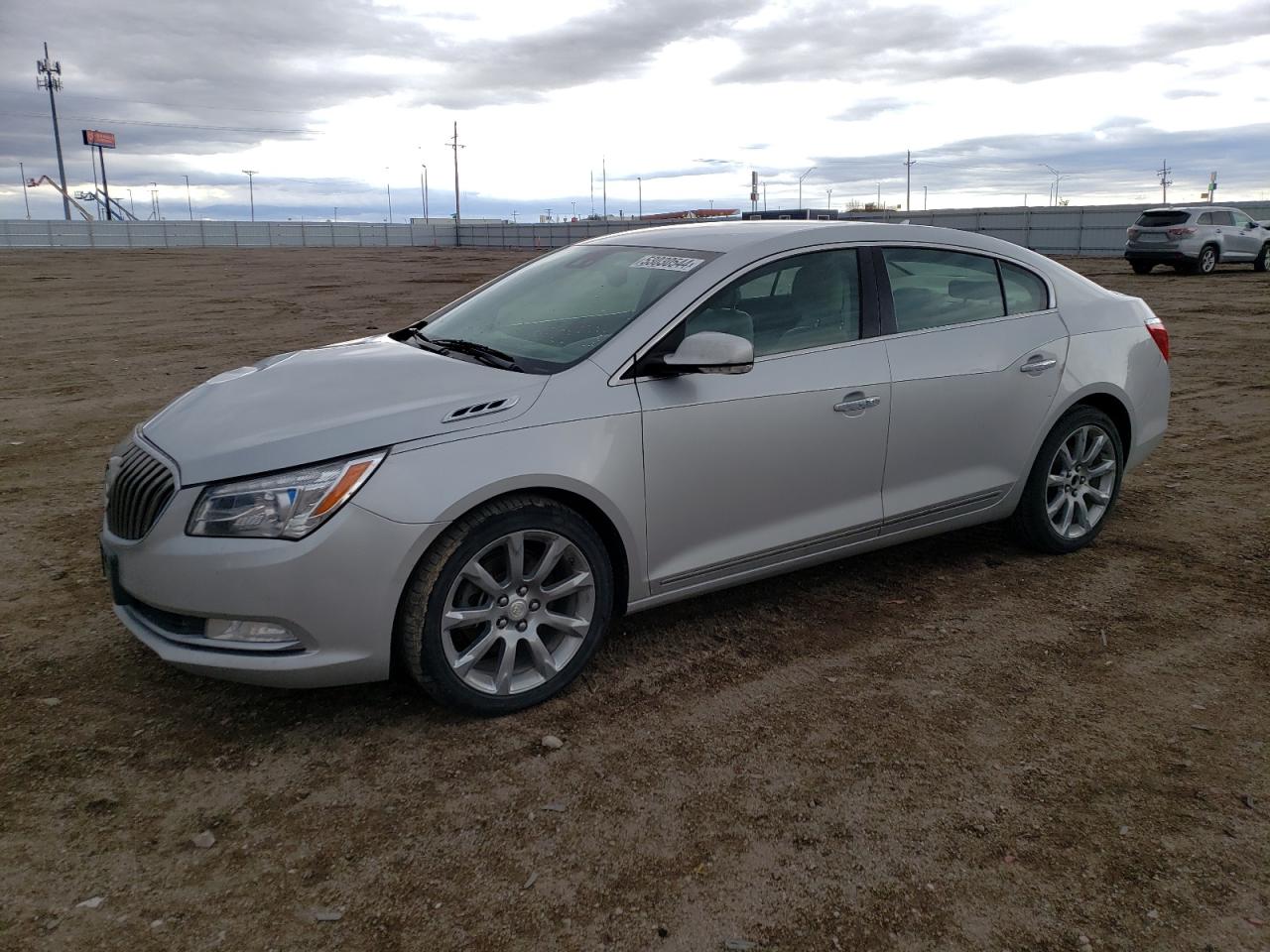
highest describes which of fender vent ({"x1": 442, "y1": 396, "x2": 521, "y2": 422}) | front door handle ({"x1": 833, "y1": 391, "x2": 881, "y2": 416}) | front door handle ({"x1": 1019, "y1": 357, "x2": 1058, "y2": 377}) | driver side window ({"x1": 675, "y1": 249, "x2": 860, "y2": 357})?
driver side window ({"x1": 675, "y1": 249, "x2": 860, "y2": 357})

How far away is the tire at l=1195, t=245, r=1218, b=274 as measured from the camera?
82.1ft

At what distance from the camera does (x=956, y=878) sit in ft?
9.05

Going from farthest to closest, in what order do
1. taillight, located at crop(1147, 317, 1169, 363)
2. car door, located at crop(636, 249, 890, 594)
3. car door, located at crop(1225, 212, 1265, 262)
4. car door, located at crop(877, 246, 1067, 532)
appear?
1. car door, located at crop(1225, 212, 1265, 262)
2. taillight, located at crop(1147, 317, 1169, 363)
3. car door, located at crop(877, 246, 1067, 532)
4. car door, located at crop(636, 249, 890, 594)

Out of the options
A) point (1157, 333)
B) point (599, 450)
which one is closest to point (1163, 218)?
point (1157, 333)

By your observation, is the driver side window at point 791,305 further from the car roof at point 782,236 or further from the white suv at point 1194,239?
the white suv at point 1194,239

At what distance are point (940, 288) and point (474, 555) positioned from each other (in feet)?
8.44

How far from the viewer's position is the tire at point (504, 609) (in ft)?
11.1

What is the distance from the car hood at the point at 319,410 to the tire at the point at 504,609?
0.37 m

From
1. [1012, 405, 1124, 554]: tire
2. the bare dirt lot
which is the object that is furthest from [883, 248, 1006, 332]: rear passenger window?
the bare dirt lot

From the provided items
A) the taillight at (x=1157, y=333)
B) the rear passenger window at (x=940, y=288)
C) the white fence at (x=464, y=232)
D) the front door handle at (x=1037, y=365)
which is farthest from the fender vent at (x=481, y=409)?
the white fence at (x=464, y=232)

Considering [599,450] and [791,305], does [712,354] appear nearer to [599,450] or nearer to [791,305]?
[599,450]

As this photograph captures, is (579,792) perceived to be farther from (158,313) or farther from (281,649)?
(158,313)

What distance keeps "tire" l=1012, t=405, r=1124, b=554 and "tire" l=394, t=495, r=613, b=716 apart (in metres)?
2.42

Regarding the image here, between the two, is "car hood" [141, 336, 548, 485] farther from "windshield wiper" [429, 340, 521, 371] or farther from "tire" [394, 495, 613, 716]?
"tire" [394, 495, 613, 716]
